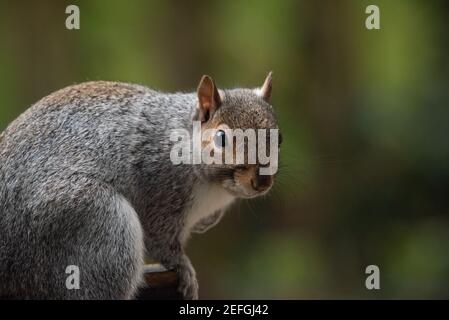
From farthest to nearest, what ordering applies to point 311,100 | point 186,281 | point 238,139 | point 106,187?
point 311,100
point 186,281
point 106,187
point 238,139

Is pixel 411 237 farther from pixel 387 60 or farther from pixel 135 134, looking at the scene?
pixel 135 134

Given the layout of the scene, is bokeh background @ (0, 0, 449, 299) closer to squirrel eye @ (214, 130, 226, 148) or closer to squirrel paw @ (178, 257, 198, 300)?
squirrel paw @ (178, 257, 198, 300)

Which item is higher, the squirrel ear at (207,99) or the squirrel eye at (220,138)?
the squirrel ear at (207,99)

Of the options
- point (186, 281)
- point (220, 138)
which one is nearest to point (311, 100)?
point (186, 281)

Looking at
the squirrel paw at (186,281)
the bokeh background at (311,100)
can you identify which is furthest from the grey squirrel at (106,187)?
the bokeh background at (311,100)

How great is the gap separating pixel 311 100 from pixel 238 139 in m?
3.48

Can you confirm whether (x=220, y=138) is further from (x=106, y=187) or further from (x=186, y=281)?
(x=186, y=281)

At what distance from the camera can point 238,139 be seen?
2.39 meters

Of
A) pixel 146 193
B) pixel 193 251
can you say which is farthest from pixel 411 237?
pixel 146 193

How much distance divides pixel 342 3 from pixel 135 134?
11.2ft

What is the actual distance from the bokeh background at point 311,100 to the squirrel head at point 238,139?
111 inches

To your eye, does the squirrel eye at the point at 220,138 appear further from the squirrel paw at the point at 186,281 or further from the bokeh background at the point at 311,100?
the bokeh background at the point at 311,100

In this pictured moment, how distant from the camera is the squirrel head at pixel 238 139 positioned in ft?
7.84

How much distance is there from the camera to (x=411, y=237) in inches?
215
